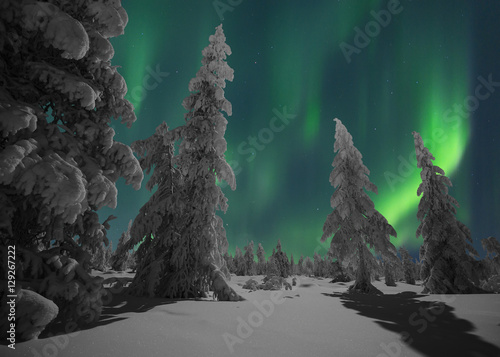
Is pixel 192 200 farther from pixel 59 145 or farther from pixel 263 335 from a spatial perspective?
pixel 263 335

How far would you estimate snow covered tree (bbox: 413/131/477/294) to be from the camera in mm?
14414

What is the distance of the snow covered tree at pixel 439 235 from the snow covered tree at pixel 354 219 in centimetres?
274

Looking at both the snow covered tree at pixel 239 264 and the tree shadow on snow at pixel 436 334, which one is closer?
the tree shadow on snow at pixel 436 334

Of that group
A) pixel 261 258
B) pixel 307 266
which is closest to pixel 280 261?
pixel 261 258

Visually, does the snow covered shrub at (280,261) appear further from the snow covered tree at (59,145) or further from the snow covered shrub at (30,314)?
the snow covered shrub at (30,314)

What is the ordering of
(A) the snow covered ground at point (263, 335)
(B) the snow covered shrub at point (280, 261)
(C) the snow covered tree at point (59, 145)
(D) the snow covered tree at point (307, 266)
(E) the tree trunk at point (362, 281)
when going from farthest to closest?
(D) the snow covered tree at point (307, 266) → (B) the snow covered shrub at point (280, 261) → (E) the tree trunk at point (362, 281) → (C) the snow covered tree at point (59, 145) → (A) the snow covered ground at point (263, 335)

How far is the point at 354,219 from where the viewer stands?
15.8 meters

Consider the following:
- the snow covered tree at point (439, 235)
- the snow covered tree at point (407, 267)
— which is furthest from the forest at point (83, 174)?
the snow covered tree at point (407, 267)

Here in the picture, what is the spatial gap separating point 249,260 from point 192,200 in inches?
2804

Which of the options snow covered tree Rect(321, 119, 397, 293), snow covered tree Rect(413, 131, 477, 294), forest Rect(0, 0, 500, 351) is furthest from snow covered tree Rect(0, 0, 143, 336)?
snow covered tree Rect(413, 131, 477, 294)

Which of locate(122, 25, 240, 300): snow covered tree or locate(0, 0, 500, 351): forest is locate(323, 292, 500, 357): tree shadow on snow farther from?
locate(122, 25, 240, 300): snow covered tree

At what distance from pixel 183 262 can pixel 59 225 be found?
528cm

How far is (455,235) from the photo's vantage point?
50.1 ft

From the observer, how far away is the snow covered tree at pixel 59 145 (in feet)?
10.9
